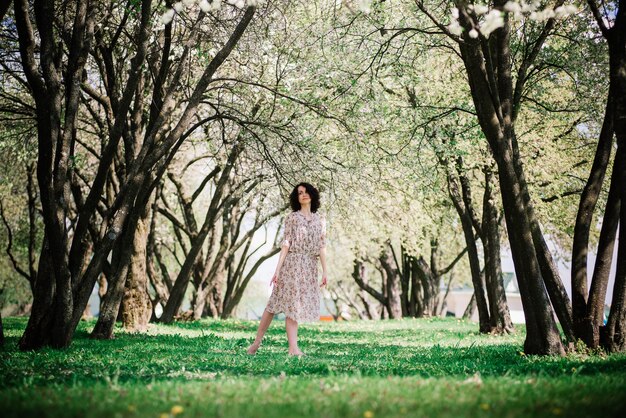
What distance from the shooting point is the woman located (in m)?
8.93

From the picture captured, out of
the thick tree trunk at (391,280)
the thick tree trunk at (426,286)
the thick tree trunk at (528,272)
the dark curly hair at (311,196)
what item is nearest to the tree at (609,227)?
the thick tree trunk at (528,272)

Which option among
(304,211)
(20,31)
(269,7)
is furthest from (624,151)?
(20,31)

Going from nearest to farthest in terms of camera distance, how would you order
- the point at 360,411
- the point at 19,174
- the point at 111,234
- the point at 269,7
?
1. the point at 360,411
2. the point at 111,234
3. the point at 269,7
4. the point at 19,174

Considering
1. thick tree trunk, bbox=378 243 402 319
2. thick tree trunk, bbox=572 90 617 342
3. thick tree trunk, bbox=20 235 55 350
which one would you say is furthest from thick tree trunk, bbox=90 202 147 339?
thick tree trunk, bbox=378 243 402 319

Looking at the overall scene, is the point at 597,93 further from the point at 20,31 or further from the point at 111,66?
the point at 20,31

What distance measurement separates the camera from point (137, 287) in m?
14.1

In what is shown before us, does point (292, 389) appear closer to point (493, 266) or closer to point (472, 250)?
point (493, 266)

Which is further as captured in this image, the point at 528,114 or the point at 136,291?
the point at 528,114

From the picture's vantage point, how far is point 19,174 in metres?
23.7

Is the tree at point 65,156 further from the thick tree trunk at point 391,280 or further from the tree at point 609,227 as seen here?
the thick tree trunk at point 391,280

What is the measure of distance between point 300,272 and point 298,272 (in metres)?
0.03

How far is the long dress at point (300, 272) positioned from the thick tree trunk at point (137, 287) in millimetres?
5737

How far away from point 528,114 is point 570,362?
12774 millimetres

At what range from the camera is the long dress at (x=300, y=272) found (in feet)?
29.4
